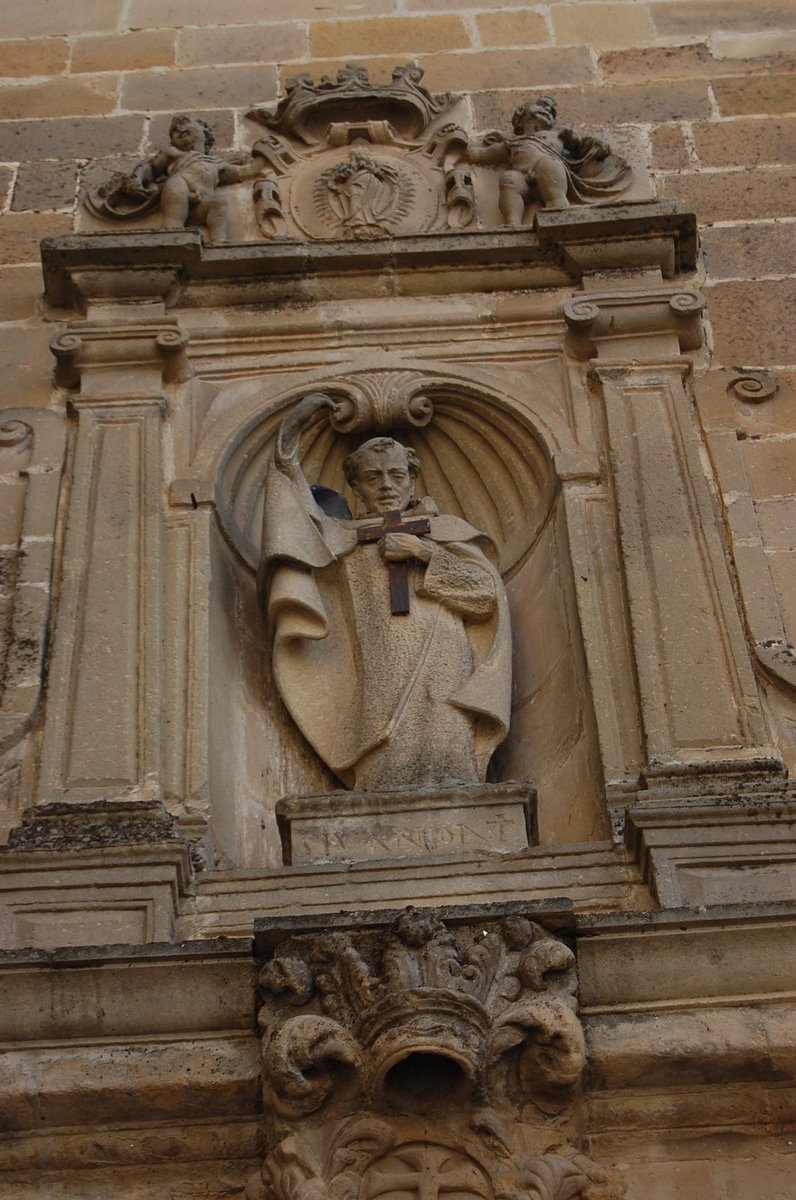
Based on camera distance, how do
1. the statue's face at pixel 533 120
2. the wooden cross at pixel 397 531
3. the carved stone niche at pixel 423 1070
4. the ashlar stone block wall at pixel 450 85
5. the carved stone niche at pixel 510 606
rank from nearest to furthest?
1. the carved stone niche at pixel 423 1070
2. the carved stone niche at pixel 510 606
3. the wooden cross at pixel 397 531
4. the ashlar stone block wall at pixel 450 85
5. the statue's face at pixel 533 120

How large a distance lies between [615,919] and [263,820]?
5.10 ft

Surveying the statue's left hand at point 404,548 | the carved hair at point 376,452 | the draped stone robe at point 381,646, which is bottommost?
the draped stone robe at point 381,646

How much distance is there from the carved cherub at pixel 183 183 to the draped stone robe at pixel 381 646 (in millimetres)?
1337

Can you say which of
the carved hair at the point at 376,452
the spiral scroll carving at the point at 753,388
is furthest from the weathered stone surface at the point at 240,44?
the spiral scroll carving at the point at 753,388

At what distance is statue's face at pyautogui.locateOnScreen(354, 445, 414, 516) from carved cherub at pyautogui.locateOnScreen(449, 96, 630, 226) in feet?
4.02

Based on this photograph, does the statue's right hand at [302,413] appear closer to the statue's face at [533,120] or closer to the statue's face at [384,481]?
the statue's face at [384,481]

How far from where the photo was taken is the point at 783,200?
7484 millimetres

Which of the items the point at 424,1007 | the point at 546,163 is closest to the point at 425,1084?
the point at 424,1007

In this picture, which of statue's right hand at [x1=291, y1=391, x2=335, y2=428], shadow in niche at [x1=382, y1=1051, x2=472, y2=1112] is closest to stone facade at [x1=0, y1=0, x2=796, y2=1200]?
shadow in niche at [x1=382, y1=1051, x2=472, y2=1112]

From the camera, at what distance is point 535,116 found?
24.7 ft

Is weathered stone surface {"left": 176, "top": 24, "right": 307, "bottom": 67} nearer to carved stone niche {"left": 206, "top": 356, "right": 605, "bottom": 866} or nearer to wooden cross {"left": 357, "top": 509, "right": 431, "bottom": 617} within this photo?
carved stone niche {"left": 206, "top": 356, "right": 605, "bottom": 866}

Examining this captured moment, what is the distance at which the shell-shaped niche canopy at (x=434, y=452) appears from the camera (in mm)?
6629

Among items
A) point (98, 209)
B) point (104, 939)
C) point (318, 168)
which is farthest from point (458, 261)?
point (104, 939)

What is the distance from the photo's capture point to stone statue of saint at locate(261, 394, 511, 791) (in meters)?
5.77
